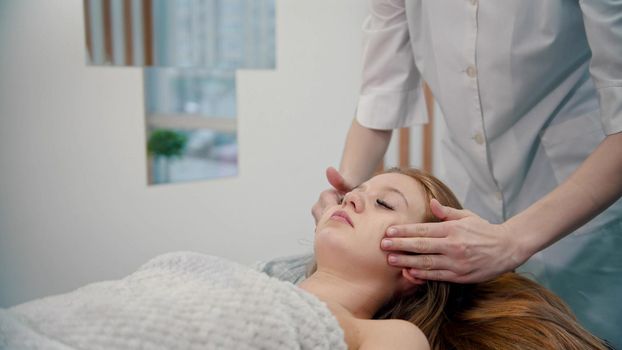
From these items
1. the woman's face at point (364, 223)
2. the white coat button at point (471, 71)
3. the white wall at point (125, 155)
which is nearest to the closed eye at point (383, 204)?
the woman's face at point (364, 223)

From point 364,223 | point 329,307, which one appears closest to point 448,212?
point 364,223

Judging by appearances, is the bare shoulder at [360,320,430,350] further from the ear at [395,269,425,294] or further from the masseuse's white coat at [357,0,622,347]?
the masseuse's white coat at [357,0,622,347]

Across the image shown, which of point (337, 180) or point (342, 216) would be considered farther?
point (337, 180)

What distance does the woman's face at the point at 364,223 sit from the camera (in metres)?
1.28

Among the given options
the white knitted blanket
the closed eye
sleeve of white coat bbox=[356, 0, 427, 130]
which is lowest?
the white knitted blanket

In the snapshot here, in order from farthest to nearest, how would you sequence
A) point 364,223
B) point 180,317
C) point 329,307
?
point 364,223, point 329,307, point 180,317

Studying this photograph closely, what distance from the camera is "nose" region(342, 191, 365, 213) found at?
1330 mm

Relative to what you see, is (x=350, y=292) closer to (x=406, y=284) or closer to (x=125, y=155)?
(x=406, y=284)

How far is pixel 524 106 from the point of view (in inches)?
56.7

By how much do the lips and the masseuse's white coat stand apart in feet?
1.44

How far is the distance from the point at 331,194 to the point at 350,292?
0.29m

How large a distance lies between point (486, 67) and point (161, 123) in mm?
1640

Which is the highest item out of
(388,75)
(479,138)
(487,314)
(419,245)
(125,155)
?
(388,75)

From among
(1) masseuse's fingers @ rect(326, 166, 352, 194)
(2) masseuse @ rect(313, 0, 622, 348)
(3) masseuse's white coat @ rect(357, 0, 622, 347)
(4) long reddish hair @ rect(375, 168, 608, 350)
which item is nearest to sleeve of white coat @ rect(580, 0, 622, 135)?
(2) masseuse @ rect(313, 0, 622, 348)
